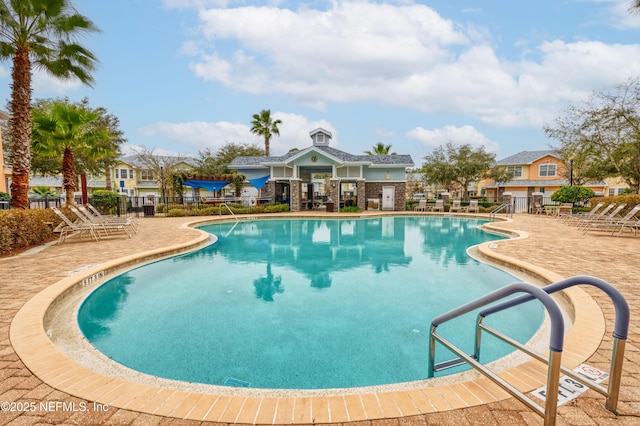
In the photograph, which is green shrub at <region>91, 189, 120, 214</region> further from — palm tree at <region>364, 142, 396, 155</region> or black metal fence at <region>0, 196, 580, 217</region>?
palm tree at <region>364, 142, 396, 155</region>

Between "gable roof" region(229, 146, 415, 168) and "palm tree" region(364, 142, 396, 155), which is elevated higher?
"palm tree" region(364, 142, 396, 155)

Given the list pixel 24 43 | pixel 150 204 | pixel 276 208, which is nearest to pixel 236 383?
pixel 24 43

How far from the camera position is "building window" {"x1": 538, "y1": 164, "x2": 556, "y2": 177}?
1406 inches

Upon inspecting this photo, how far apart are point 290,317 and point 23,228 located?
8.93 metres

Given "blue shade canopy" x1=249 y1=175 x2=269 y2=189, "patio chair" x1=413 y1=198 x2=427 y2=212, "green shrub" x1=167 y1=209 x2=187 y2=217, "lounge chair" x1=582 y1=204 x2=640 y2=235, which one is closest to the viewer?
"lounge chair" x1=582 y1=204 x2=640 y2=235

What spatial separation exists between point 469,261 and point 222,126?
4124cm

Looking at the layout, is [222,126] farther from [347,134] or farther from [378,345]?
[378,345]

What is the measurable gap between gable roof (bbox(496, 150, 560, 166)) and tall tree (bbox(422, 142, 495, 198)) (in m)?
9.52

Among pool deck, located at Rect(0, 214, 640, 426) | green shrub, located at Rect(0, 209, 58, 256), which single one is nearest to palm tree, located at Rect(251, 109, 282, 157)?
green shrub, located at Rect(0, 209, 58, 256)

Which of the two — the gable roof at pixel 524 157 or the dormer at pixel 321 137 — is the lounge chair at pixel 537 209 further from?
the dormer at pixel 321 137

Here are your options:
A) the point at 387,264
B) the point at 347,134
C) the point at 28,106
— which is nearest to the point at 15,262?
the point at 28,106

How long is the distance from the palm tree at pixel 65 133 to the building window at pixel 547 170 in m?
42.4

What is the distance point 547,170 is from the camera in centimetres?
3591

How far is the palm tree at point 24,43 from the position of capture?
9641 mm
